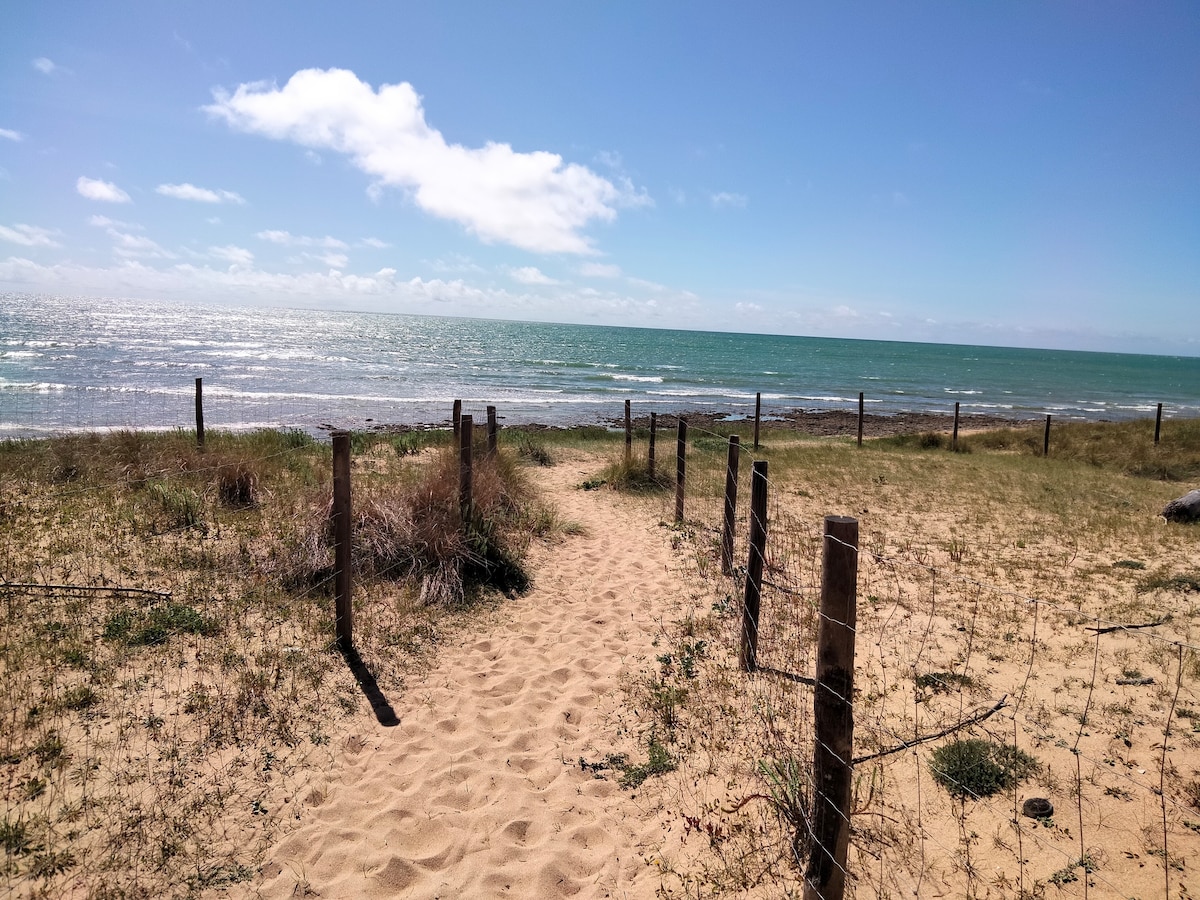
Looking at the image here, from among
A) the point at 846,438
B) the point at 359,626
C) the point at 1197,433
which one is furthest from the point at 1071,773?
the point at 1197,433

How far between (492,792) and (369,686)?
148 centimetres

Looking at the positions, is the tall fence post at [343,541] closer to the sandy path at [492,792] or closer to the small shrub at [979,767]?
the sandy path at [492,792]

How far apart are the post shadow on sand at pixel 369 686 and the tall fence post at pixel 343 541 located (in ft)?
0.25

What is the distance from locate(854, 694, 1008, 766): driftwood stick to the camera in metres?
3.81

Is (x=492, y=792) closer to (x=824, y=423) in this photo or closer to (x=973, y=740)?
(x=973, y=740)

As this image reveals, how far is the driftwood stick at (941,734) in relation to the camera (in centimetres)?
381

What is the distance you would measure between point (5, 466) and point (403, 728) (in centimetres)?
963

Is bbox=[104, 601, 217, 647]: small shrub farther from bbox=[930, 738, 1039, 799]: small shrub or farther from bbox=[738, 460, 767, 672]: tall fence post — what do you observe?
bbox=[930, 738, 1039, 799]: small shrub

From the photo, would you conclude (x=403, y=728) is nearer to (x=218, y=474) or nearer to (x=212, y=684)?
(x=212, y=684)

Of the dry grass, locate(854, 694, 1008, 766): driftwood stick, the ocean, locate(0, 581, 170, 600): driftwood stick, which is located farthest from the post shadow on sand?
the ocean

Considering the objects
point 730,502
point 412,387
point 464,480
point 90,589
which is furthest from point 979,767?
point 412,387

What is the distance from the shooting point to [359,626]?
18.2ft

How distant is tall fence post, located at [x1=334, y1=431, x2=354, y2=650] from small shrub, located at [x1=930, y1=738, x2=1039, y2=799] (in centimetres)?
424

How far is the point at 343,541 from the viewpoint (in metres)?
5.16
